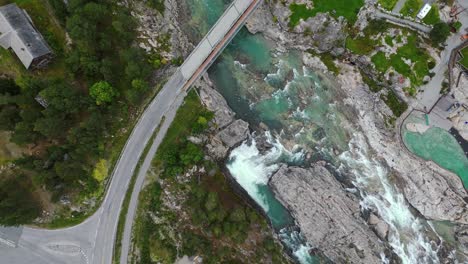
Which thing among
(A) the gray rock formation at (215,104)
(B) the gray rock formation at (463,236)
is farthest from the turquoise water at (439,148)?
(A) the gray rock formation at (215,104)

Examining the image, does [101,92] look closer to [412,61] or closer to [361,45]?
[361,45]

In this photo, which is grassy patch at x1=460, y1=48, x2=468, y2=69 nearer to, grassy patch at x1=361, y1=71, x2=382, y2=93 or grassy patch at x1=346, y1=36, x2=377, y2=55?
grassy patch at x1=361, y1=71, x2=382, y2=93

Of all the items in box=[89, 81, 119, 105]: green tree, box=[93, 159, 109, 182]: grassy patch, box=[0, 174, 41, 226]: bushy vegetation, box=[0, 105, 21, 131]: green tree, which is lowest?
box=[0, 174, 41, 226]: bushy vegetation

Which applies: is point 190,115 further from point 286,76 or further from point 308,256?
point 308,256

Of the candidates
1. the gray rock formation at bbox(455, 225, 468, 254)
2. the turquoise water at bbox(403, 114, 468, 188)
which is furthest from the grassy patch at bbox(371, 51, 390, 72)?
the gray rock formation at bbox(455, 225, 468, 254)

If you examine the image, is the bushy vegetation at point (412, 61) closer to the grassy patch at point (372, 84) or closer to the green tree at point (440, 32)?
the green tree at point (440, 32)

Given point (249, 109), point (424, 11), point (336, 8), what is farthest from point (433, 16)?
point (249, 109)
